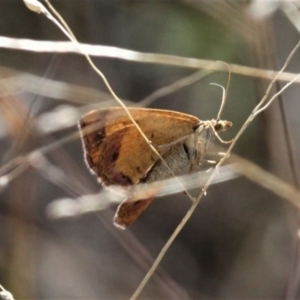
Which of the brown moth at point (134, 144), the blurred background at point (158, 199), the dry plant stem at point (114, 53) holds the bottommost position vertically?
the blurred background at point (158, 199)

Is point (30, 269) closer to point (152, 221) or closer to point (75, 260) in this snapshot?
point (75, 260)

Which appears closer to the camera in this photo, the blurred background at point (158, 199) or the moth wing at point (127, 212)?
the moth wing at point (127, 212)

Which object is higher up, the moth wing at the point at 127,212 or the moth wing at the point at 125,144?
the moth wing at the point at 125,144

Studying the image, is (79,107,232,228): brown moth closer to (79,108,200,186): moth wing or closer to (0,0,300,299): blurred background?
(79,108,200,186): moth wing

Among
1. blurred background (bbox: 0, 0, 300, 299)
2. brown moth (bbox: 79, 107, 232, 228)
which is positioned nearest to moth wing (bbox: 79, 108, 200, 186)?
brown moth (bbox: 79, 107, 232, 228)

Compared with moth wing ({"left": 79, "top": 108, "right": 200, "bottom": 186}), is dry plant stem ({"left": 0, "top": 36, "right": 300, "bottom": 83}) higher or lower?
higher

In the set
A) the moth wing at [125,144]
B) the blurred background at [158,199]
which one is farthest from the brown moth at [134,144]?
the blurred background at [158,199]

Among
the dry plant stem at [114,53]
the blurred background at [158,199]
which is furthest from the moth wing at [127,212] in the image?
the blurred background at [158,199]

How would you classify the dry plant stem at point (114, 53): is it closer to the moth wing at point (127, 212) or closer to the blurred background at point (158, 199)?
the moth wing at point (127, 212)
